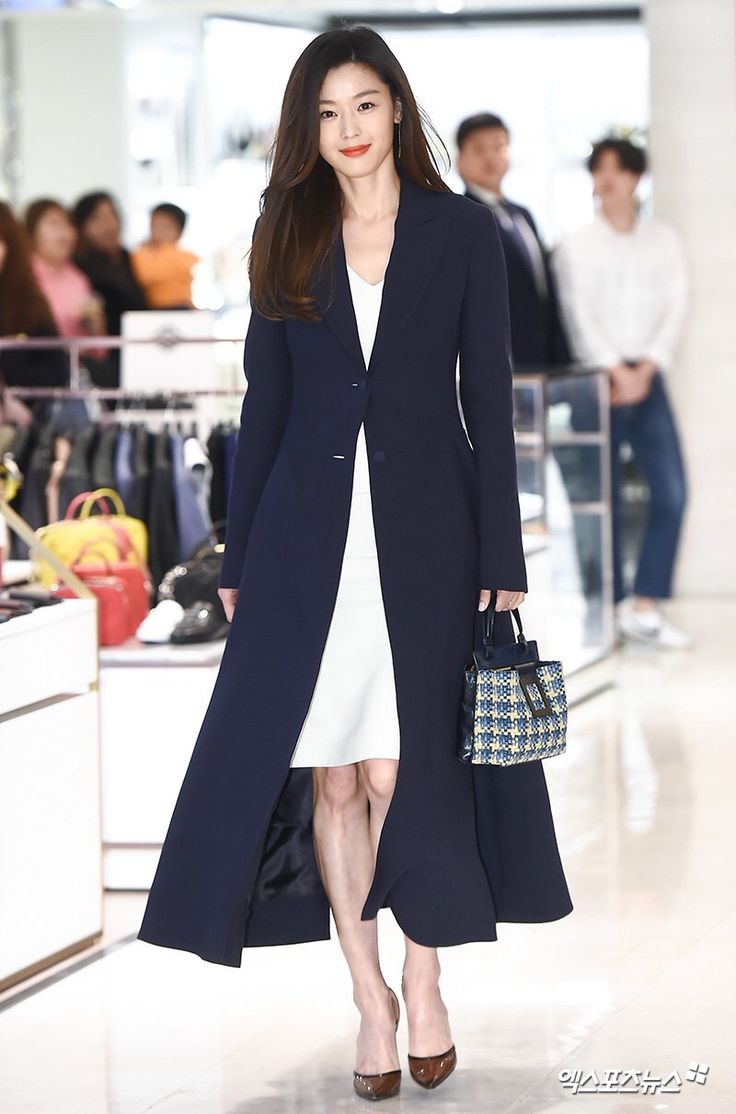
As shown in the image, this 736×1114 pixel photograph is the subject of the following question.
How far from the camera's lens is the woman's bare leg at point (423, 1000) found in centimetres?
287

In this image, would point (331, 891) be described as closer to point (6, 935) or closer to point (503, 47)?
point (6, 935)

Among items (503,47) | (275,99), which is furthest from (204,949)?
(503,47)

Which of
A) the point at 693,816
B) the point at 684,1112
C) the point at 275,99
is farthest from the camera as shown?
the point at 275,99

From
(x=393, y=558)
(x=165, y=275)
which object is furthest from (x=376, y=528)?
(x=165, y=275)

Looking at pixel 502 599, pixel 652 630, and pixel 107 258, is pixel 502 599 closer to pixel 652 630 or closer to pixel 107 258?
pixel 652 630

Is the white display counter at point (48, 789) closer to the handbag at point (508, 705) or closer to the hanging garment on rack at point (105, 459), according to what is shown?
the handbag at point (508, 705)

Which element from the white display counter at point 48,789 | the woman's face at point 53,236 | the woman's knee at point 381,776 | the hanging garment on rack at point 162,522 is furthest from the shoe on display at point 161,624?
the woman's face at point 53,236

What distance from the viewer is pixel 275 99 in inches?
455

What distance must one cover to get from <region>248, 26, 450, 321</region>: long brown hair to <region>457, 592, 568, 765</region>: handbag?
56 centimetres

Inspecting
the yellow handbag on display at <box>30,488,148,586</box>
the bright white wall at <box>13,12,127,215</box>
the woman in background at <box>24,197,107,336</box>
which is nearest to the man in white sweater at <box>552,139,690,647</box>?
the woman in background at <box>24,197,107,336</box>

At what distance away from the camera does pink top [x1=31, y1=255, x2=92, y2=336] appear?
8141mm

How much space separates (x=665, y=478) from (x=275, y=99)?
5.38m

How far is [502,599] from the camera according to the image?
2.81 m

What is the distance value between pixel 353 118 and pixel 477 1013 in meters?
1.52
